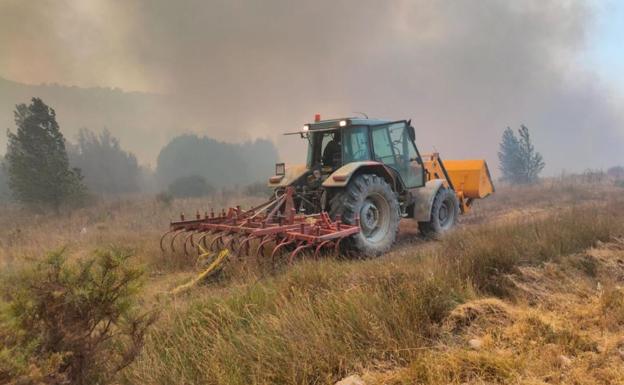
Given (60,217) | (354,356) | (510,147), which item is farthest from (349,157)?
(510,147)

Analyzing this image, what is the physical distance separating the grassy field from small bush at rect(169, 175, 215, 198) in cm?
2597

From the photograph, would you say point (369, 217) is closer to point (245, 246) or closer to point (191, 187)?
point (245, 246)

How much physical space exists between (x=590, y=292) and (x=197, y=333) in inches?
121

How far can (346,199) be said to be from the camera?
6.03m

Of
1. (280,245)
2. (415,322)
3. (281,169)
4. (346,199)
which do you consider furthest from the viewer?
(281,169)

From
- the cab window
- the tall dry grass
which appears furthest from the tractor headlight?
the tall dry grass

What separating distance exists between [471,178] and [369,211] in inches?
153

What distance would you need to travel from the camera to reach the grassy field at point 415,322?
2221 mm

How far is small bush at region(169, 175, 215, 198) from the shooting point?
96.5 ft

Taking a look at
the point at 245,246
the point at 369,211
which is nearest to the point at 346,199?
the point at 369,211

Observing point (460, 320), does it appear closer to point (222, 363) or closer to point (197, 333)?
point (222, 363)

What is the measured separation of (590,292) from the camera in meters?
3.18

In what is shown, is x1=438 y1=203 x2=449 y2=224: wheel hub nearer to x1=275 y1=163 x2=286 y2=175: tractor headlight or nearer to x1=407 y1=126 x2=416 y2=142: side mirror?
x1=407 y1=126 x2=416 y2=142: side mirror

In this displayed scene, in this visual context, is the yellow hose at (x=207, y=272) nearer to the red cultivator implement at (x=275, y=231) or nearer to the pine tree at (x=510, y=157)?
the red cultivator implement at (x=275, y=231)
